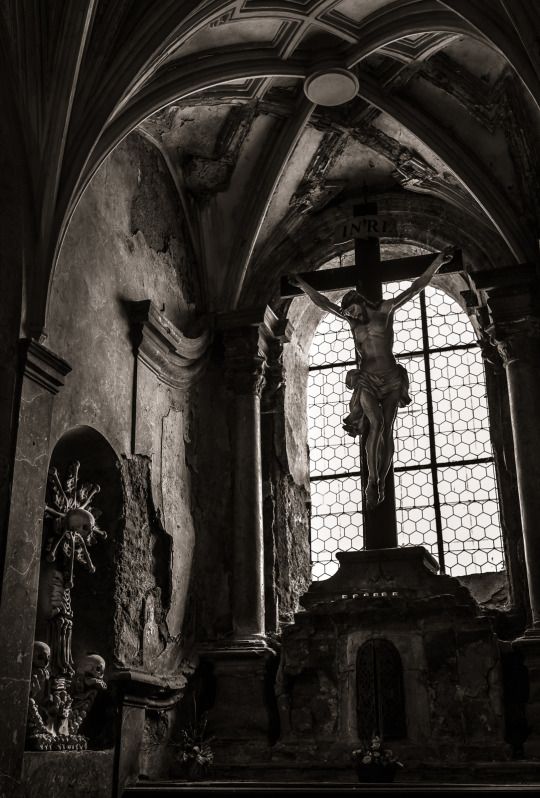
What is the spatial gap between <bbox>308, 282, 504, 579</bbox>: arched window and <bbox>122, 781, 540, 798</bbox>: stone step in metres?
3.73

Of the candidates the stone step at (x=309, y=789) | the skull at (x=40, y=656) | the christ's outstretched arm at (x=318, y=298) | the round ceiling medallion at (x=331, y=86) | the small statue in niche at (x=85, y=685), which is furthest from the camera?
the christ's outstretched arm at (x=318, y=298)

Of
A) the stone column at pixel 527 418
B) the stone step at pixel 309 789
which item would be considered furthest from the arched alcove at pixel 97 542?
the stone column at pixel 527 418

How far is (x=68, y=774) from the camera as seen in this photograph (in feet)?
23.9

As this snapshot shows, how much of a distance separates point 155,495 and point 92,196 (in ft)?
9.43

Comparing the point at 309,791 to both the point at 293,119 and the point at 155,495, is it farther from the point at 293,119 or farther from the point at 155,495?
the point at 293,119

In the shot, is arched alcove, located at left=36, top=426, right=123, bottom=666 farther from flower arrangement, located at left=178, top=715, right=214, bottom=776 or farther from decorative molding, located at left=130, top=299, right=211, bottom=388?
flower arrangement, located at left=178, top=715, right=214, bottom=776

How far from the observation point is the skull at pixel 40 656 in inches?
295

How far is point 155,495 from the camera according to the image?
9.63m

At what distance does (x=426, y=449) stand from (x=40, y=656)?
5517mm

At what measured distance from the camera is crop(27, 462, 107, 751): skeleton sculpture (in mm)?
7500

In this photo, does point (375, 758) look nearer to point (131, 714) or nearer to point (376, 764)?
point (376, 764)

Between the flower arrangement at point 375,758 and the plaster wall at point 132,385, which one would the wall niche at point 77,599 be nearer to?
the plaster wall at point 132,385

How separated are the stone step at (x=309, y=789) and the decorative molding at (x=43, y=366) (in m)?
3.26

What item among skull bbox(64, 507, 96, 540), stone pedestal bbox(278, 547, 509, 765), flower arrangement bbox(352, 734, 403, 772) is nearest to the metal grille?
stone pedestal bbox(278, 547, 509, 765)
